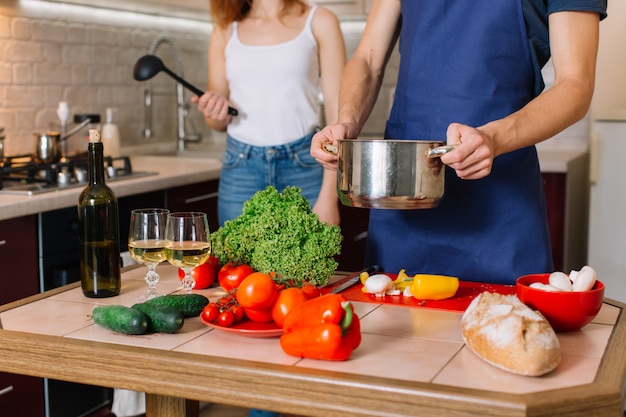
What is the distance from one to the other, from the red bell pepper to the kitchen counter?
142 cm

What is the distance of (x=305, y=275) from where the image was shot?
5.22ft

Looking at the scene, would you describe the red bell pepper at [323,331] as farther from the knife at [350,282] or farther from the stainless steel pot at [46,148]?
the stainless steel pot at [46,148]

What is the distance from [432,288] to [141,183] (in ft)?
5.41

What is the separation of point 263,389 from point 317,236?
1.55 ft

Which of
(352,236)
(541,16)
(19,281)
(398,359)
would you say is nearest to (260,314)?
(398,359)

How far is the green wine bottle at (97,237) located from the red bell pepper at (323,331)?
1.59ft

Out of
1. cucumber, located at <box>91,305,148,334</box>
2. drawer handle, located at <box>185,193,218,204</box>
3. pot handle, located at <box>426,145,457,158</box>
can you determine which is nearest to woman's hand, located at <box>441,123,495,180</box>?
pot handle, located at <box>426,145,457,158</box>

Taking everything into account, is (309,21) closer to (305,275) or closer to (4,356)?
(305,275)

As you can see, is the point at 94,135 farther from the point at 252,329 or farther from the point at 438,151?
the point at 438,151

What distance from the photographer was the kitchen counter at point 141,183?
2469 millimetres

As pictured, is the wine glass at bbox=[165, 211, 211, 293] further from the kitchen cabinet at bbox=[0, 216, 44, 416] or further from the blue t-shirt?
the kitchen cabinet at bbox=[0, 216, 44, 416]

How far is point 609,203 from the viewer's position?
3.53 meters

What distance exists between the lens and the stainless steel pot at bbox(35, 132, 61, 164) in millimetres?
3029

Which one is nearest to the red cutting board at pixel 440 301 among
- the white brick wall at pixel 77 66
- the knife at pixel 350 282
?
the knife at pixel 350 282
